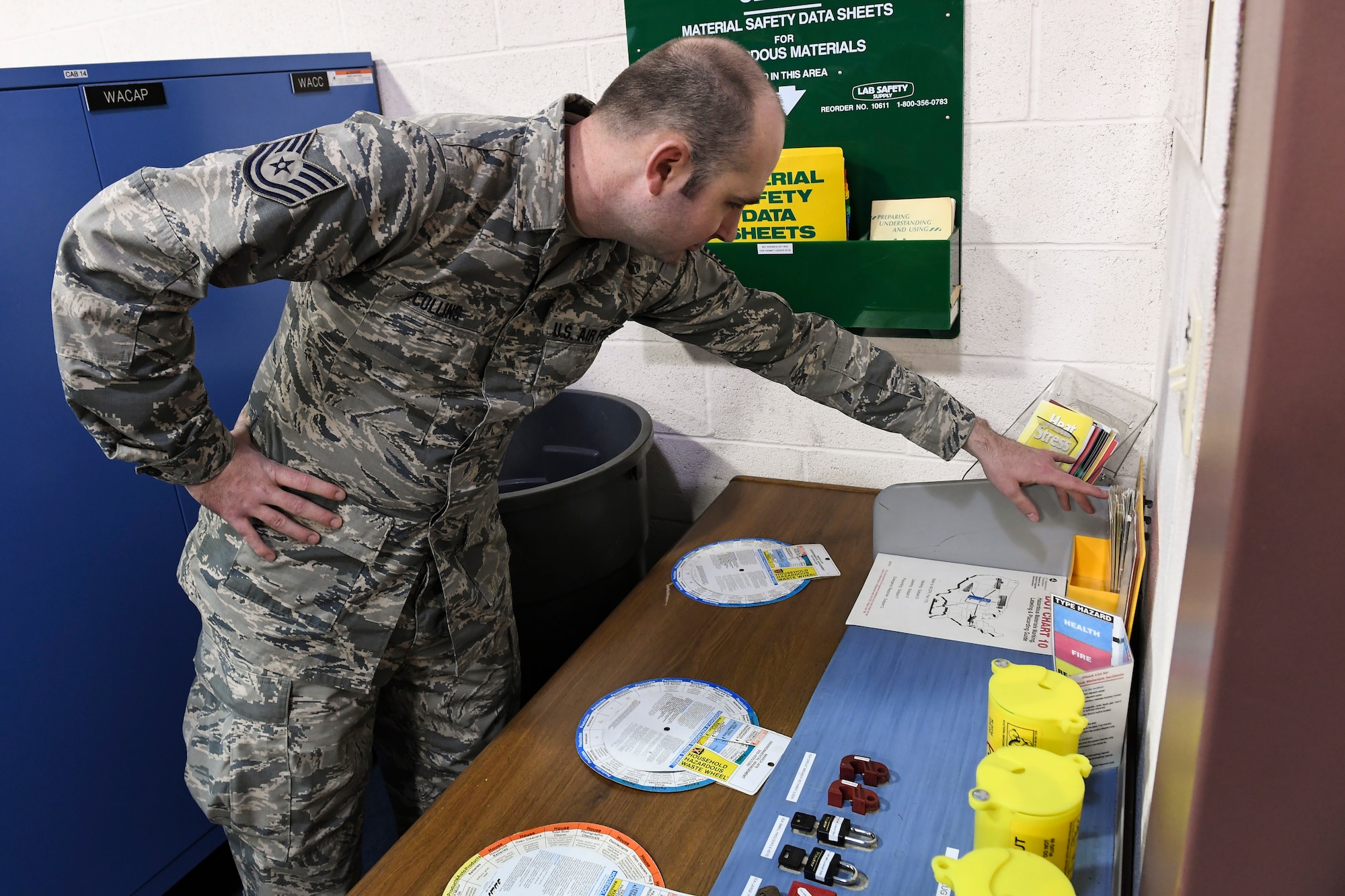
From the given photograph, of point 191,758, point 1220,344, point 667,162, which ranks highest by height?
point 667,162

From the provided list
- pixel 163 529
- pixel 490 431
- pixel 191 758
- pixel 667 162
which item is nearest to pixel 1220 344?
pixel 667 162

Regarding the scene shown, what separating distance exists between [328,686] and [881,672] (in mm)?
749

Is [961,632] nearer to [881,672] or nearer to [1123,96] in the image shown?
[881,672]

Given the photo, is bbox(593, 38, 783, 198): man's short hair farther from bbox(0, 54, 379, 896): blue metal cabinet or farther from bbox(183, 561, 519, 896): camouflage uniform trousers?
bbox(0, 54, 379, 896): blue metal cabinet

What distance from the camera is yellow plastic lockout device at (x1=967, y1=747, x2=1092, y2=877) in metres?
0.73

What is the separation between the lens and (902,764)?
3.22 ft

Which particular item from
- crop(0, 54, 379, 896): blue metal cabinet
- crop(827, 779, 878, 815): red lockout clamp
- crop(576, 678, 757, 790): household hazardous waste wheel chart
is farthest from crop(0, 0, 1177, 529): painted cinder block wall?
crop(827, 779, 878, 815): red lockout clamp

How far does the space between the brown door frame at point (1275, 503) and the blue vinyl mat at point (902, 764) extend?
438 mm

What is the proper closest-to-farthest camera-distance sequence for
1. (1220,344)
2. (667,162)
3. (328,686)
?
(1220,344) → (667,162) → (328,686)

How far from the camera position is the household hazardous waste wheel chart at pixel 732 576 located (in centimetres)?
137

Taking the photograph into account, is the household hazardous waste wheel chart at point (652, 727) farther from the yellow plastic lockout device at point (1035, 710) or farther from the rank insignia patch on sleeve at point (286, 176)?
the rank insignia patch on sleeve at point (286, 176)

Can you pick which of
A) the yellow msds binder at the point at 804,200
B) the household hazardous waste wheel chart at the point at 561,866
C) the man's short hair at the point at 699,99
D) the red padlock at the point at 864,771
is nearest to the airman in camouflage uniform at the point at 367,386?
the man's short hair at the point at 699,99

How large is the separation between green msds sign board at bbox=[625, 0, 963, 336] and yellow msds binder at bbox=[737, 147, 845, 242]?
0.08ft

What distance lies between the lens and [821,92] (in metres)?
1.54
